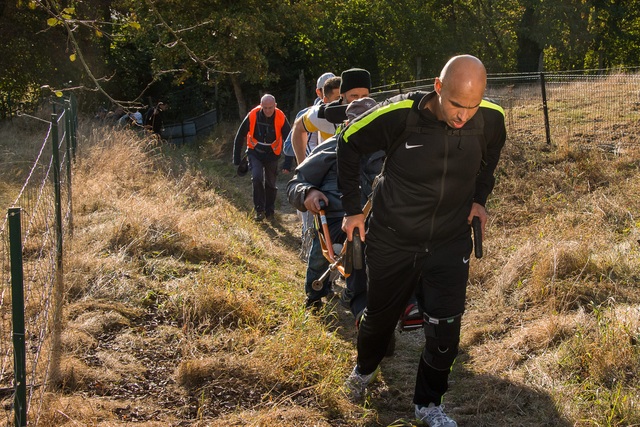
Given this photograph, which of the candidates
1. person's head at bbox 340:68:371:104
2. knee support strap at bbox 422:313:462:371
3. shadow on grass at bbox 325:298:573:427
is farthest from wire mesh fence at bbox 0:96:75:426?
person's head at bbox 340:68:371:104

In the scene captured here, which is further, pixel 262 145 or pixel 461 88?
pixel 262 145

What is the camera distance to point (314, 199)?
5.02 m

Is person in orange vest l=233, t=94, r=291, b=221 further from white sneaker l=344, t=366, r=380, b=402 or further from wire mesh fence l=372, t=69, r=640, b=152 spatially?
white sneaker l=344, t=366, r=380, b=402

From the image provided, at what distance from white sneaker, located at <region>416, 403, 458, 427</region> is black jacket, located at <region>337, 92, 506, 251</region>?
2.92 feet

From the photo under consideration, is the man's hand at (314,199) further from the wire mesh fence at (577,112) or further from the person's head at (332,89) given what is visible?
the wire mesh fence at (577,112)

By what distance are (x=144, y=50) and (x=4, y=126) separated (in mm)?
5627

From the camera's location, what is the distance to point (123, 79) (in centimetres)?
2380

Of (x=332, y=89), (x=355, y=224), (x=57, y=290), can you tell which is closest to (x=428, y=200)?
(x=355, y=224)

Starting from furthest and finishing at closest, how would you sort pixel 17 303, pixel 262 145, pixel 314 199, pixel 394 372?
pixel 262 145 → pixel 394 372 → pixel 314 199 → pixel 17 303

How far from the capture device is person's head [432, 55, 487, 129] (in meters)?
3.62

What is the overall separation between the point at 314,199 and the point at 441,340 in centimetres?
141

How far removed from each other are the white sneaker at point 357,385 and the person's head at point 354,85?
2.22m

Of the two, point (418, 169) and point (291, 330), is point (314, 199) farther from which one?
point (418, 169)

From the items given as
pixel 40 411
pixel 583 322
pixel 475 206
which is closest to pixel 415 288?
pixel 475 206
